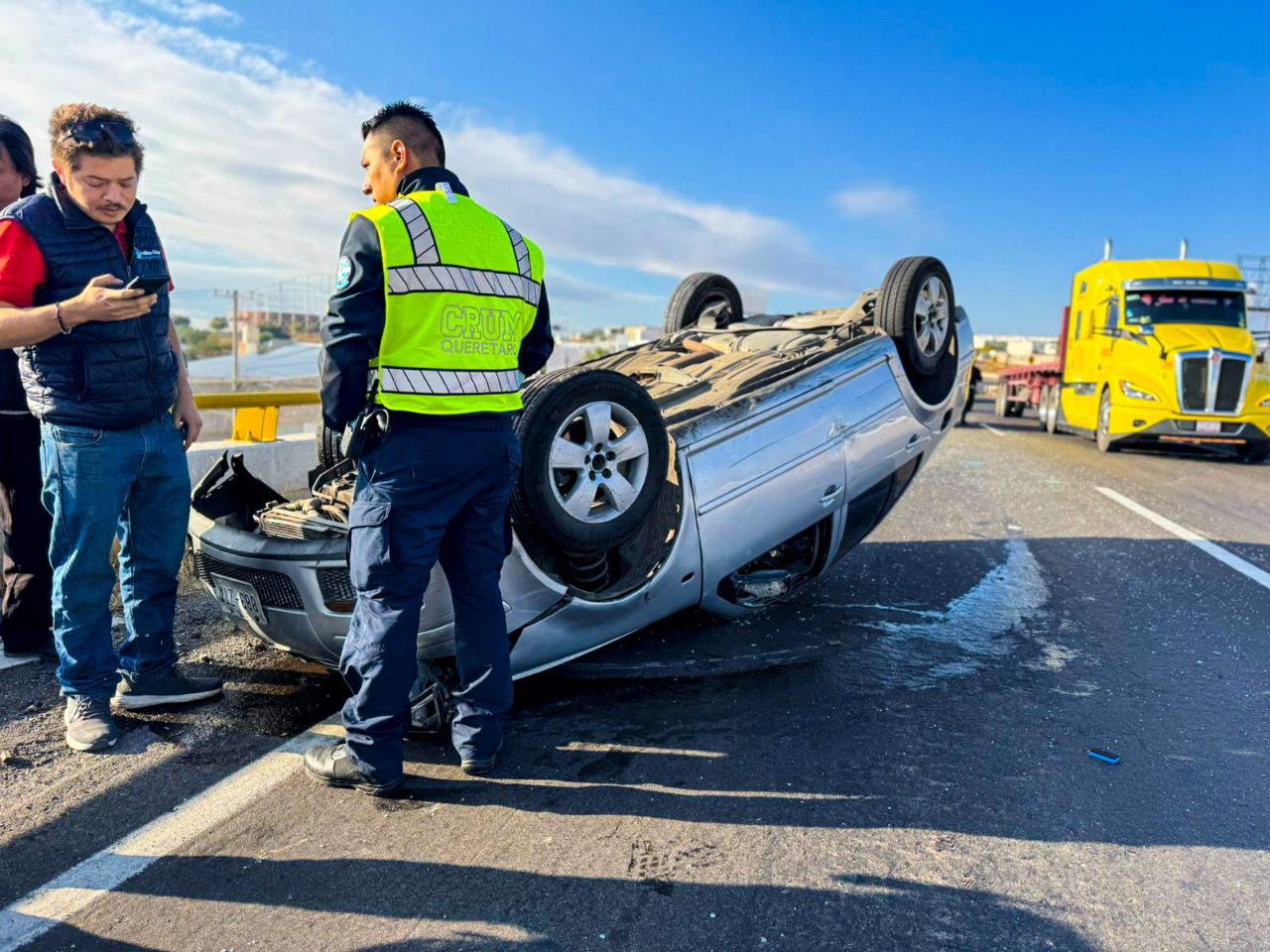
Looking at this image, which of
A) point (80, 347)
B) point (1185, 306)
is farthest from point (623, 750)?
point (1185, 306)

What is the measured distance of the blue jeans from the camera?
3076mm

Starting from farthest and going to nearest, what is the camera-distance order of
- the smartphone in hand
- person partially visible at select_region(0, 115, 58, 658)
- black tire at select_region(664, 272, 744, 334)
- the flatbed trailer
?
the flatbed trailer
black tire at select_region(664, 272, 744, 334)
person partially visible at select_region(0, 115, 58, 658)
the smartphone in hand

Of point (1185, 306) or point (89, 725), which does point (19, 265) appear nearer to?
point (89, 725)

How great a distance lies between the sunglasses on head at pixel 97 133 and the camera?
2.93 metres

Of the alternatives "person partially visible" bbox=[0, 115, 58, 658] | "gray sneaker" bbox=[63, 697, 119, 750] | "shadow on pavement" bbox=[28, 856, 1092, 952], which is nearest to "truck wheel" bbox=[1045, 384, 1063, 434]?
"shadow on pavement" bbox=[28, 856, 1092, 952]

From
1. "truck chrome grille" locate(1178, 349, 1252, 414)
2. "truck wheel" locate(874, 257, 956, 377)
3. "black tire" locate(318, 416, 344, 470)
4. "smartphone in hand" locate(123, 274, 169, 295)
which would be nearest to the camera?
"smartphone in hand" locate(123, 274, 169, 295)

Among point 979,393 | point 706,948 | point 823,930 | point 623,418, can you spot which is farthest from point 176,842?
point 979,393

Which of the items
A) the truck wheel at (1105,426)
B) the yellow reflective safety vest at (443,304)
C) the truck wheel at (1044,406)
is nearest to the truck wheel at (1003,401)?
the truck wheel at (1044,406)

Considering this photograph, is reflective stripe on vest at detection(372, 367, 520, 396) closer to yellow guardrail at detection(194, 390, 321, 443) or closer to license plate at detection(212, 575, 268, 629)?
license plate at detection(212, 575, 268, 629)

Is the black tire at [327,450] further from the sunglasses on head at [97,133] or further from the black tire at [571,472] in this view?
the sunglasses on head at [97,133]

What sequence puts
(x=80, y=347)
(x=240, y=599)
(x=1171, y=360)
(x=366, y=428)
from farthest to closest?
(x=1171, y=360)
(x=240, y=599)
(x=80, y=347)
(x=366, y=428)

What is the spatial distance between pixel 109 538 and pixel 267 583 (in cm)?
56

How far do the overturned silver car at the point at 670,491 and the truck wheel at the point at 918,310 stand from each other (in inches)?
0.4

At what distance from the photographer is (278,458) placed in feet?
21.7
